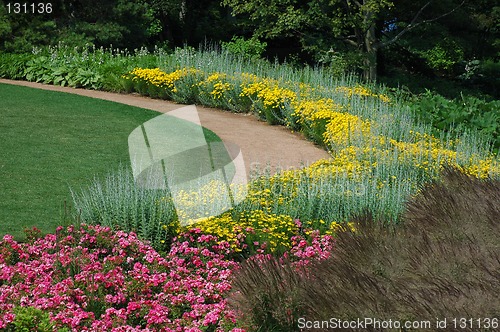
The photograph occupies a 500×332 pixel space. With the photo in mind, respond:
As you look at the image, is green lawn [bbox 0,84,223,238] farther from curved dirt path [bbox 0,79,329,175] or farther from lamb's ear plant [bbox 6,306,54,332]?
lamb's ear plant [bbox 6,306,54,332]

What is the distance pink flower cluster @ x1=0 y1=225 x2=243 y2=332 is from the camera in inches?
187

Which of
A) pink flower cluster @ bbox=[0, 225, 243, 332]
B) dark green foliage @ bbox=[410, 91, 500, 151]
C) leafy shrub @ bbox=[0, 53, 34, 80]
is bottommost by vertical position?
leafy shrub @ bbox=[0, 53, 34, 80]

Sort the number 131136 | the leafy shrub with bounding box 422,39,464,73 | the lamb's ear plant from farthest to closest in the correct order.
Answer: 1. the leafy shrub with bounding box 422,39,464,73
2. the number 131136
3. the lamb's ear plant

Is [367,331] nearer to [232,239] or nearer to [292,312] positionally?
[292,312]

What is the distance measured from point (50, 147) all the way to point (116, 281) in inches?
193

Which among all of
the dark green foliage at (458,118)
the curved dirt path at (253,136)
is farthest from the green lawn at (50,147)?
the dark green foliage at (458,118)

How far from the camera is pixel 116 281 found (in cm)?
518

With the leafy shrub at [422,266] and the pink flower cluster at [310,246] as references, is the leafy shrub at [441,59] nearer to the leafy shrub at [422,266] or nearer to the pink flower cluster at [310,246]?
the pink flower cluster at [310,246]

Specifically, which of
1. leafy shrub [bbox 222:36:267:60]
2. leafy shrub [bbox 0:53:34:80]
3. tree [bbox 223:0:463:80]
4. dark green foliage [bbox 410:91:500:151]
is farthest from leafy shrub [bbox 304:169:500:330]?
leafy shrub [bbox 222:36:267:60]

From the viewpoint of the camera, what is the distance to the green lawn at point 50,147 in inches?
282

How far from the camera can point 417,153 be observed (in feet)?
28.0

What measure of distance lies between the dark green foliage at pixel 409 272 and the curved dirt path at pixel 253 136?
347 centimetres

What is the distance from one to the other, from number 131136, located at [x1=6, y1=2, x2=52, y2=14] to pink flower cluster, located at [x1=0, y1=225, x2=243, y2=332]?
47.7 ft

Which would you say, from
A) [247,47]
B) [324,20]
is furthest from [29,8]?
[324,20]
